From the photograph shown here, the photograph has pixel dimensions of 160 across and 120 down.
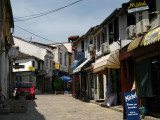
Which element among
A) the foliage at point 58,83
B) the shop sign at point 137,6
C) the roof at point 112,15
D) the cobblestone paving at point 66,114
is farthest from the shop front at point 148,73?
the foliage at point 58,83

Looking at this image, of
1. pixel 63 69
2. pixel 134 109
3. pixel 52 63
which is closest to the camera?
pixel 134 109

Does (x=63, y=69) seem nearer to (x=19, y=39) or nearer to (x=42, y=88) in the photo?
(x=42, y=88)

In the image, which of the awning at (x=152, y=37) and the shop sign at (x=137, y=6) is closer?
the awning at (x=152, y=37)

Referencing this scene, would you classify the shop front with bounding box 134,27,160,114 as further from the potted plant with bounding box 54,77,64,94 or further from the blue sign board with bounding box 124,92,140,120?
the potted plant with bounding box 54,77,64,94

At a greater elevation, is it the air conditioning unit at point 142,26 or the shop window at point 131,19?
the shop window at point 131,19

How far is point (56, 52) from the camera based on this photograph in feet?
162

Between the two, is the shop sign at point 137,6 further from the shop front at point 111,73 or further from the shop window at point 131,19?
the shop front at point 111,73

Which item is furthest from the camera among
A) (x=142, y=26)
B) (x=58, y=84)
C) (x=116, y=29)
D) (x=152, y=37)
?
(x=58, y=84)

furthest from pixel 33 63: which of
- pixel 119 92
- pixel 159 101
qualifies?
pixel 159 101

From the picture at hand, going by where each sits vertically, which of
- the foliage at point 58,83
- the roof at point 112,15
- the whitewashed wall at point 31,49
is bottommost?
the foliage at point 58,83

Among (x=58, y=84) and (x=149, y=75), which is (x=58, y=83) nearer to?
(x=58, y=84)

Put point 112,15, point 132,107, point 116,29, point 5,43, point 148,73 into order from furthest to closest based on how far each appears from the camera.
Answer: point 5,43 < point 116,29 < point 112,15 < point 148,73 < point 132,107

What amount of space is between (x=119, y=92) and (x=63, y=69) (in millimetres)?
35141

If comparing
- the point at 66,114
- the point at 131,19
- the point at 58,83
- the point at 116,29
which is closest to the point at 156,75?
the point at 66,114
